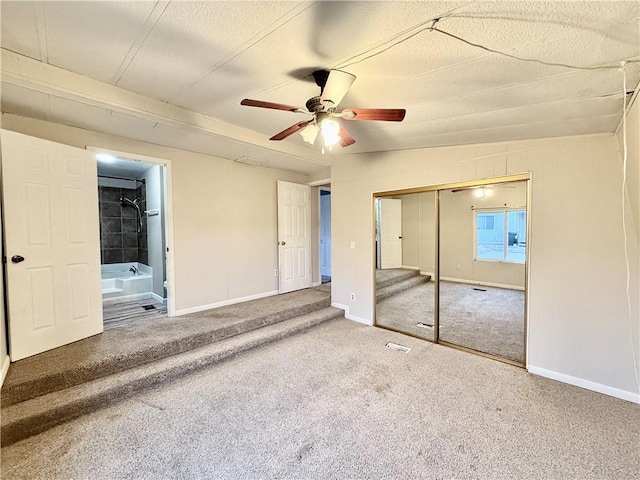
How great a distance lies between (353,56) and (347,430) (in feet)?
8.35

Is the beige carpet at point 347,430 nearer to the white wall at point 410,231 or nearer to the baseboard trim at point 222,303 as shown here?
the baseboard trim at point 222,303

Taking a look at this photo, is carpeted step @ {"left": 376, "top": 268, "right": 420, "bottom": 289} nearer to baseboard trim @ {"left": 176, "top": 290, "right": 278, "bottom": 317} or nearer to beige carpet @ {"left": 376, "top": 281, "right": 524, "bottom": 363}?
beige carpet @ {"left": 376, "top": 281, "right": 524, "bottom": 363}

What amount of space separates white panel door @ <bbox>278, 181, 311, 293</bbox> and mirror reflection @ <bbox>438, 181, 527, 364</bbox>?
2.49 m

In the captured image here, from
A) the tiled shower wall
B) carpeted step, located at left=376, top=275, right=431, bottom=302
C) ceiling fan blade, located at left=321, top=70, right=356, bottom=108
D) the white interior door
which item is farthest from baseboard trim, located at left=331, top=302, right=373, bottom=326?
the tiled shower wall

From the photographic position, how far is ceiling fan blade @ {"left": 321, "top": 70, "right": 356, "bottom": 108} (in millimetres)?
1772

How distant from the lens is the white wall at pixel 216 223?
379cm

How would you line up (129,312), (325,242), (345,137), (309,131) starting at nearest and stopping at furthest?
1. (309,131)
2. (345,137)
3. (129,312)
4. (325,242)

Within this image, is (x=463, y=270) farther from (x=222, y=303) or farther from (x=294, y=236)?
(x=222, y=303)

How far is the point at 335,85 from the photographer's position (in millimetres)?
1846

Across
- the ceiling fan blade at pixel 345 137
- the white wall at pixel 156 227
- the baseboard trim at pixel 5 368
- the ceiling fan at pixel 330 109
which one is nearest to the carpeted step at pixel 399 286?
the ceiling fan blade at pixel 345 137

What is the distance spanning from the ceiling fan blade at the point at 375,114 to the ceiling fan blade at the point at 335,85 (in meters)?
0.13

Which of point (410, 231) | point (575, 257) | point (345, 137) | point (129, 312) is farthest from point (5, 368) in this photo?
point (575, 257)

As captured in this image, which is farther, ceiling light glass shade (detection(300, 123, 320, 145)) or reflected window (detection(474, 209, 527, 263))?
reflected window (detection(474, 209, 527, 263))

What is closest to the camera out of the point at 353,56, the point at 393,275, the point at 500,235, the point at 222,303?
A: the point at 353,56
